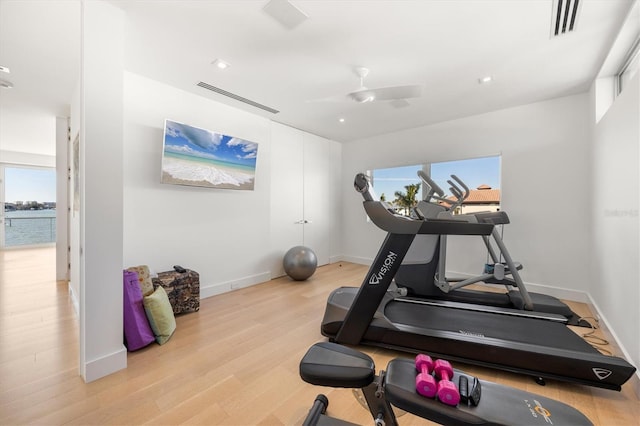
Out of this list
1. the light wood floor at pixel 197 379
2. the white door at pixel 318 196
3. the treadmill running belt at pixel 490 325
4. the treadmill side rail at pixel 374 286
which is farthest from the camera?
the white door at pixel 318 196

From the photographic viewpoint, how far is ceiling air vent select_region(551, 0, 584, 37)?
6.45 feet

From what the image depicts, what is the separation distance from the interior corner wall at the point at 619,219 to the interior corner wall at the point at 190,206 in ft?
13.5

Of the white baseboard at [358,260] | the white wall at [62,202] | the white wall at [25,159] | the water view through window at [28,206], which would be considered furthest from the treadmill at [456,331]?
the white wall at [25,159]

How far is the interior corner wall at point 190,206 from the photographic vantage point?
9.85 feet

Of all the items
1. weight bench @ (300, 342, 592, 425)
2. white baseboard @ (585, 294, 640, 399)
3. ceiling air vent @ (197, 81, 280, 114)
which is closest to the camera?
weight bench @ (300, 342, 592, 425)

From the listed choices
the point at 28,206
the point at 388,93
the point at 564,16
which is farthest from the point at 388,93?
the point at 28,206

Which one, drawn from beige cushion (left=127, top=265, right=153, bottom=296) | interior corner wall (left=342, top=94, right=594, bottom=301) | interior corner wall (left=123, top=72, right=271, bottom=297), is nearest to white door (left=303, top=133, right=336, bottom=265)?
interior corner wall (left=123, top=72, right=271, bottom=297)

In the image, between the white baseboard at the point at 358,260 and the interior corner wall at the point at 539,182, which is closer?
the interior corner wall at the point at 539,182

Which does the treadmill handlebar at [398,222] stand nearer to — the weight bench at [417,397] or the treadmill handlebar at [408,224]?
the treadmill handlebar at [408,224]

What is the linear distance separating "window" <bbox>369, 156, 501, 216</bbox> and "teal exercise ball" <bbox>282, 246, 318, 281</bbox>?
158 centimetres

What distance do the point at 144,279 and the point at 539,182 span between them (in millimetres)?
5305

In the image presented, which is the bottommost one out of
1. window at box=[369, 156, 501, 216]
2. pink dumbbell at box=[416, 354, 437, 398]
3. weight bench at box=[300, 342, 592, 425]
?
weight bench at box=[300, 342, 592, 425]

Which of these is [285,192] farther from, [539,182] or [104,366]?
[539,182]

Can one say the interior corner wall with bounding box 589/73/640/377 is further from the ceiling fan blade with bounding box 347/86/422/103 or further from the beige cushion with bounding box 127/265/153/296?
the beige cushion with bounding box 127/265/153/296
